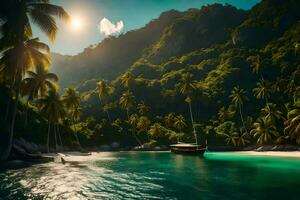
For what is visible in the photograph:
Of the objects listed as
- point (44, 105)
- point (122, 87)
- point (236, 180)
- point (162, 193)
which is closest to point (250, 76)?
point (122, 87)

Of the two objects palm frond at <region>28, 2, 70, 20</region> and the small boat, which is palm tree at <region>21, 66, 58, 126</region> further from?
the small boat

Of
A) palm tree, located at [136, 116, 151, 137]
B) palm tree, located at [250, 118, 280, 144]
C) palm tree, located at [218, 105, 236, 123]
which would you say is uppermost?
palm tree, located at [218, 105, 236, 123]

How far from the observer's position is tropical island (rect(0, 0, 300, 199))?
40.3 meters

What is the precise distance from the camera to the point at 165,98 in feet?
442

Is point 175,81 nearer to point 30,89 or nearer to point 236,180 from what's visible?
point 30,89

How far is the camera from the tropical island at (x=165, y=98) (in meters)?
40.3

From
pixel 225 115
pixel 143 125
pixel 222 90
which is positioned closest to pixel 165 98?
pixel 222 90

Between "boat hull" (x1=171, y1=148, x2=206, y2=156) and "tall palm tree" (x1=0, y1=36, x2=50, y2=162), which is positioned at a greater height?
"tall palm tree" (x1=0, y1=36, x2=50, y2=162)

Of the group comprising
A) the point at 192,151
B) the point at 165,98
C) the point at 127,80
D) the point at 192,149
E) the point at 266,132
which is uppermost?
the point at 127,80

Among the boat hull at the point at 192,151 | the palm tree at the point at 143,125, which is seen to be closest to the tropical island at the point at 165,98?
the palm tree at the point at 143,125

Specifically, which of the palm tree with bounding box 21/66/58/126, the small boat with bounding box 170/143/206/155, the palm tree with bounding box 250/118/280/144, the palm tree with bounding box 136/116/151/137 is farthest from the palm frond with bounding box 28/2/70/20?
the palm tree with bounding box 136/116/151/137

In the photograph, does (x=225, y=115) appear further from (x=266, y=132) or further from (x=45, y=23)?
(x=45, y=23)

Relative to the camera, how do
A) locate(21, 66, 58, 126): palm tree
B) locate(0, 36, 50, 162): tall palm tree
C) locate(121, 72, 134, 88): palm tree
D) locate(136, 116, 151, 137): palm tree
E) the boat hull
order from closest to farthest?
locate(0, 36, 50, 162): tall palm tree → locate(21, 66, 58, 126): palm tree → the boat hull → locate(136, 116, 151, 137): palm tree → locate(121, 72, 134, 88): palm tree

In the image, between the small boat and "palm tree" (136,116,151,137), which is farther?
"palm tree" (136,116,151,137)
